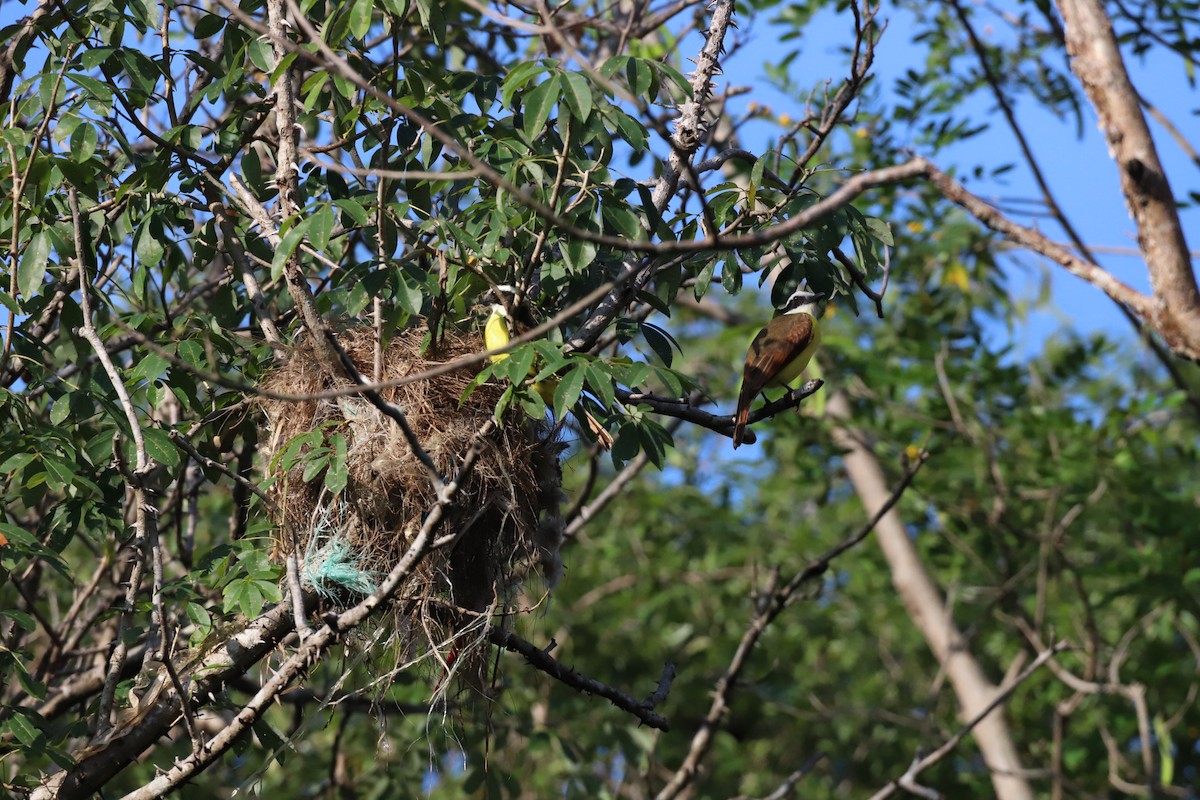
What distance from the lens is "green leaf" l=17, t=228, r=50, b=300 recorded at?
12.7 ft

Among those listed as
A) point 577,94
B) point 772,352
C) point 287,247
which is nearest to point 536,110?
point 577,94

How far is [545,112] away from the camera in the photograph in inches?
136

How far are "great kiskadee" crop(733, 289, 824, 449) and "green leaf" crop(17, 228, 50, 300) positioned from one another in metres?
2.46

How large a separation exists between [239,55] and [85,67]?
481mm

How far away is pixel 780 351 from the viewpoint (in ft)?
16.8

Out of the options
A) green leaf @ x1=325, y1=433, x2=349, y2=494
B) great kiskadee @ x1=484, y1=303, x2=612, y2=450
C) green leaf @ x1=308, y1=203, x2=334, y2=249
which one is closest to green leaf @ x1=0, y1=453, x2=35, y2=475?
green leaf @ x1=325, y1=433, x2=349, y2=494

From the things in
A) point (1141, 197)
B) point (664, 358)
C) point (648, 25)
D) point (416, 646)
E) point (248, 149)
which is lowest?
point (1141, 197)

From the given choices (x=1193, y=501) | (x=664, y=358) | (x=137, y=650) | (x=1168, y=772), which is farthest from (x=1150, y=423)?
(x=137, y=650)

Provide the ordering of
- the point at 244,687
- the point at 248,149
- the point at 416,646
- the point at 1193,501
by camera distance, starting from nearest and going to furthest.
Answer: the point at 416,646 → the point at 248,149 → the point at 244,687 → the point at 1193,501

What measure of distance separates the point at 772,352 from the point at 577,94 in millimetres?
1953

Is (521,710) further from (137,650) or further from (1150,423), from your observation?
(1150,423)

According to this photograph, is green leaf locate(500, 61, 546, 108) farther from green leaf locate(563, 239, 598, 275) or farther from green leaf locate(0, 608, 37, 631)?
green leaf locate(0, 608, 37, 631)

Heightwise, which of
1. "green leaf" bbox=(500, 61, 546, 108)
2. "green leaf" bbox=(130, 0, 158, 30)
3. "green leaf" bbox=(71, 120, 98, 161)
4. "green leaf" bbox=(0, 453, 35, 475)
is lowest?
"green leaf" bbox=(0, 453, 35, 475)

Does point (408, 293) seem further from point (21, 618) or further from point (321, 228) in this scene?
point (21, 618)
